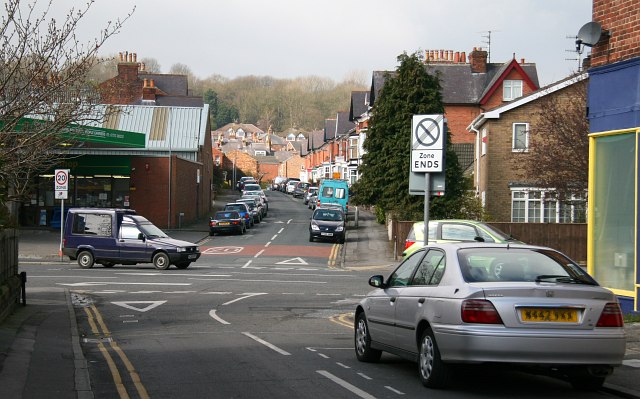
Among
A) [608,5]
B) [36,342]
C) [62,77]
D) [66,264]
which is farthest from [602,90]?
[66,264]

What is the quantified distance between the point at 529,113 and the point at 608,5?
2985cm

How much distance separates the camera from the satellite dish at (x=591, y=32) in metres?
15.1

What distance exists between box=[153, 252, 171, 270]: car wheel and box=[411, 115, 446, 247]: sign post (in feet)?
51.0

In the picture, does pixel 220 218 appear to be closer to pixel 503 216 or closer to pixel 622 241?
pixel 503 216

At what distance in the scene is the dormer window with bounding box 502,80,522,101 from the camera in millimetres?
61750

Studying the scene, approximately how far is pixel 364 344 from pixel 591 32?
7.31m

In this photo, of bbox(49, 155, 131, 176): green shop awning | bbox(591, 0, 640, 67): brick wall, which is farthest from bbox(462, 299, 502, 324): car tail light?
bbox(49, 155, 131, 176): green shop awning

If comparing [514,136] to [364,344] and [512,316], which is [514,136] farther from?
[512,316]

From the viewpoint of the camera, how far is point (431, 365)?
9.12 m

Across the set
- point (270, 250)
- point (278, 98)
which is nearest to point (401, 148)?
point (270, 250)

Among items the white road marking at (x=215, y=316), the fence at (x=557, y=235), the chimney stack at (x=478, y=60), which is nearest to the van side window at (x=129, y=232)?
the white road marking at (x=215, y=316)

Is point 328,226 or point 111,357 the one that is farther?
point 328,226

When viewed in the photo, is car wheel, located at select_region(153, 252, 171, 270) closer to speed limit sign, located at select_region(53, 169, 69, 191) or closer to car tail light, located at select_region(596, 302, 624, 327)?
speed limit sign, located at select_region(53, 169, 69, 191)

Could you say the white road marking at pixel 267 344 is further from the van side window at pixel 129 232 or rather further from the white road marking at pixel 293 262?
the white road marking at pixel 293 262
